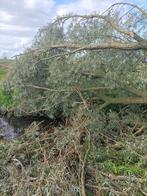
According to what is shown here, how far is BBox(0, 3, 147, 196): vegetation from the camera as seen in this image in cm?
668

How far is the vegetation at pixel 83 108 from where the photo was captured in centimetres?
668

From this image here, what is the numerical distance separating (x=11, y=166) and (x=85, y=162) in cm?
150

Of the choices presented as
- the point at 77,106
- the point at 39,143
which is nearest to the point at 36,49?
the point at 77,106

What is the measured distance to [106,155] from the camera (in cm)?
805

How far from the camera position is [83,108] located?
9.66 m

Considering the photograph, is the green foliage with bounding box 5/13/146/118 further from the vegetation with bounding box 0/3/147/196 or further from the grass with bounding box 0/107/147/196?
the grass with bounding box 0/107/147/196

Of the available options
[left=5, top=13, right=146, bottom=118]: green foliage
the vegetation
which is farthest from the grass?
[left=5, top=13, right=146, bottom=118]: green foliage

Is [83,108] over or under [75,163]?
over

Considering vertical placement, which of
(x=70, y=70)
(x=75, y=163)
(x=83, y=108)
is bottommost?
(x=75, y=163)

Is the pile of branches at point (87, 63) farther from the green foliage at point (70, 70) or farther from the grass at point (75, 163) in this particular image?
the grass at point (75, 163)

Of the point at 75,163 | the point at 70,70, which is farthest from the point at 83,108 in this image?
the point at 75,163

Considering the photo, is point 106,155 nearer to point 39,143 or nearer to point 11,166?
point 39,143

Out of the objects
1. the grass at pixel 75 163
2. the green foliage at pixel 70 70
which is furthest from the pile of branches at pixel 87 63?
the grass at pixel 75 163

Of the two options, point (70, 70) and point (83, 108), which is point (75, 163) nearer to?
point (83, 108)
